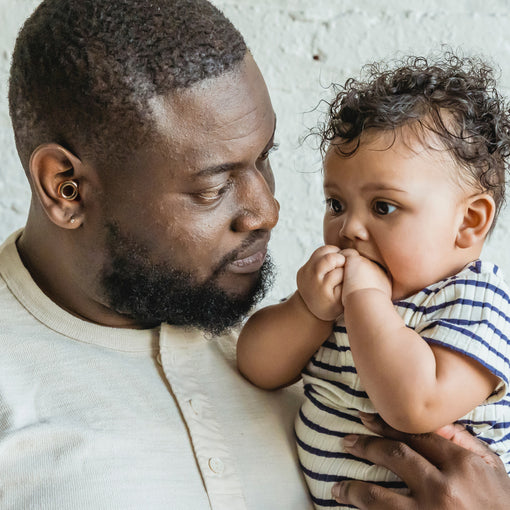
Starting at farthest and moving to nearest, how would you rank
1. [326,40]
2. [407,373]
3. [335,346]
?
[326,40] → [335,346] → [407,373]

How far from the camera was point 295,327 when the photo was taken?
52.6 inches

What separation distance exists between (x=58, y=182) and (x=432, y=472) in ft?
2.56

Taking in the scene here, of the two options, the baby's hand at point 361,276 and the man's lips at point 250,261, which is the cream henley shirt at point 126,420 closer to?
the man's lips at point 250,261

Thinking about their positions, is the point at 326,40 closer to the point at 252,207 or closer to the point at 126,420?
the point at 252,207

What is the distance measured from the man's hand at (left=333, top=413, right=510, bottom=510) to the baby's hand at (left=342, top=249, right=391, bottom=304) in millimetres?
211

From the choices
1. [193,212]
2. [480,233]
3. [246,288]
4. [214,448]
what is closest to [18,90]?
[193,212]

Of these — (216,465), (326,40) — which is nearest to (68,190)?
(216,465)

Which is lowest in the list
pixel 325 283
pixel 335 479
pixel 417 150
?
pixel 335 479

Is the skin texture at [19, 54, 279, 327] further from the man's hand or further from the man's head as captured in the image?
the man's hand

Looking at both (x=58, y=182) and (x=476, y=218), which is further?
(x=58, y=182)

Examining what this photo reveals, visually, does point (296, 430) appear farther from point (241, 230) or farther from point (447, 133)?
point (447, 133)

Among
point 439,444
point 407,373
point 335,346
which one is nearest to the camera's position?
point 407,373

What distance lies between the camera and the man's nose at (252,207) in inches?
54.2

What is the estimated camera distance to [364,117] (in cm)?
128
